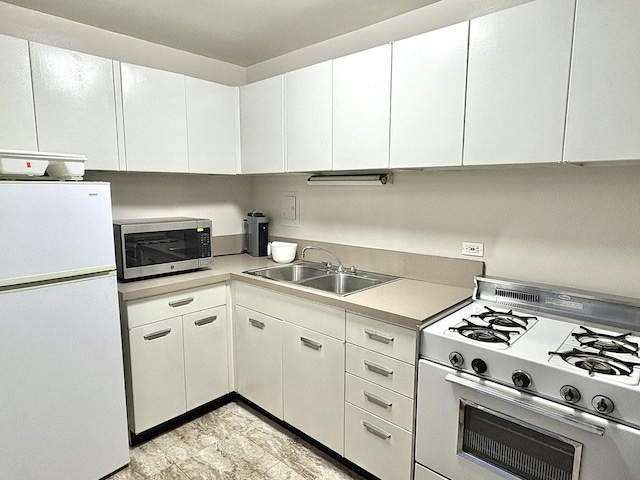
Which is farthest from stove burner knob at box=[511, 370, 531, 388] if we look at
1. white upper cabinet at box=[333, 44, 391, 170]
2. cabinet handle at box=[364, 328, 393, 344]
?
white upper cabinet at box=[333, 44, 391, 170]

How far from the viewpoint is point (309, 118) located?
2258 mm

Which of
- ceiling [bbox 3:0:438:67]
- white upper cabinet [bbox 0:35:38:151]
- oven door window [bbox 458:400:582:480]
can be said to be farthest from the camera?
ceiling [bbox 3:0:438:67]

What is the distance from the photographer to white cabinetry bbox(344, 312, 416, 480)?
64.7 inches

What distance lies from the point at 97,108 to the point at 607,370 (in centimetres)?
251

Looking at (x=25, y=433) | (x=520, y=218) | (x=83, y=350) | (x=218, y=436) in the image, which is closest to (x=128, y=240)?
(x=83, y=350)

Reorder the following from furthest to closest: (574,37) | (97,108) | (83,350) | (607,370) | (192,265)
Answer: (192,265) → (97,108) → (83,350) → (574,37) → (607,370)

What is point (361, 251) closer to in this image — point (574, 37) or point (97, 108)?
point (574, 37)

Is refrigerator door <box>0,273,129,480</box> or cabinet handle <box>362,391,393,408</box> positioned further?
cabinet handle <box>362,391,393,408</box>

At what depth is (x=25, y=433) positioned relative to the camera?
163cm

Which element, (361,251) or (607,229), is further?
(361,251)

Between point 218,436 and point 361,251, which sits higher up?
point 361,251

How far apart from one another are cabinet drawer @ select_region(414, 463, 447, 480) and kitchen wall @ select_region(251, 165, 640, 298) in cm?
96

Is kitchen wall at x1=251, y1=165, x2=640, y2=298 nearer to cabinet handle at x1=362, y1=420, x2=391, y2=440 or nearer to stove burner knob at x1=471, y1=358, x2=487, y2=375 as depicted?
stove burner knob at x1=471, y1=358, x2=487, y2=375

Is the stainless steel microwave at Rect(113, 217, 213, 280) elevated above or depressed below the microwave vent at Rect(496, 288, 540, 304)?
above
